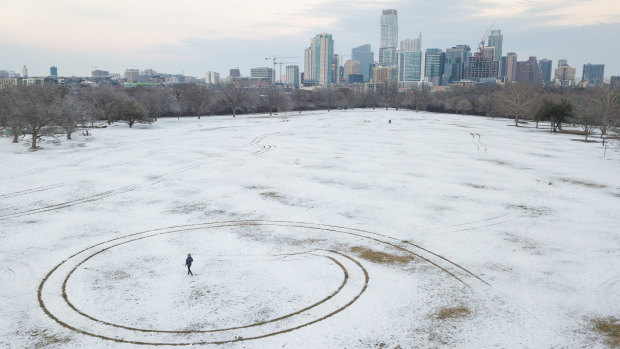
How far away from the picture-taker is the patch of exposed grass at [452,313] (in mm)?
22409

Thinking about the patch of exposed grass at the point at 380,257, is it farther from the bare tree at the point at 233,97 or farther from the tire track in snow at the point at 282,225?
the bare tree at the point at 233,97

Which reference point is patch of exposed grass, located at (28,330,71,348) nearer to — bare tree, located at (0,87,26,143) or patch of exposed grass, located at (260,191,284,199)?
patch of exposed grass, located at (260,191,284,199)

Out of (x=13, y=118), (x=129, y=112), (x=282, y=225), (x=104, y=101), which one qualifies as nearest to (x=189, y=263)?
(x=282, y=225)

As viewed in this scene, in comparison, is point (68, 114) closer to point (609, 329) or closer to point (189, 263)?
point (189, 263)

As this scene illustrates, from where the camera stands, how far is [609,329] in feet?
69.4

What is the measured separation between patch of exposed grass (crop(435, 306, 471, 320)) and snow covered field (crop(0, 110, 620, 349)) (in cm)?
11

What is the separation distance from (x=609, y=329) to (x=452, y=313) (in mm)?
7748

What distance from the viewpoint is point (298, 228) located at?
36125 millimetres

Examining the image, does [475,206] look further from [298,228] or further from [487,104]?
[487,104]

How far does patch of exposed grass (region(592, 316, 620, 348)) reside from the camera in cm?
2007

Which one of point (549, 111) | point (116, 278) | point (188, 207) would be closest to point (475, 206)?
point (188, 207)

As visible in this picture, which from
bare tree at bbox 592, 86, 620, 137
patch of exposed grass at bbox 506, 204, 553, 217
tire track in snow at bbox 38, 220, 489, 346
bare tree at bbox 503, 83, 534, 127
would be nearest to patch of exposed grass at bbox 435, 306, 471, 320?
tire track in snow at bbox 38, 220, 489, 346

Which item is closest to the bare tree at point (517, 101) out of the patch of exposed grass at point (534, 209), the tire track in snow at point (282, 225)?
the patch of exposed grass at point (534, 209)

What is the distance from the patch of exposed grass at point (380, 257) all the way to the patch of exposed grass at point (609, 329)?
452 inches
